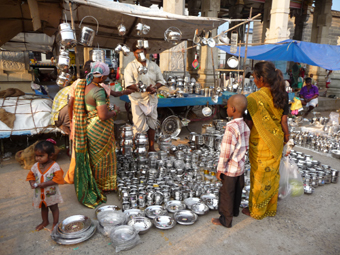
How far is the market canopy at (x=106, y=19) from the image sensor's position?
3412mm

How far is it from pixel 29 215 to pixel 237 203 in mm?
2206

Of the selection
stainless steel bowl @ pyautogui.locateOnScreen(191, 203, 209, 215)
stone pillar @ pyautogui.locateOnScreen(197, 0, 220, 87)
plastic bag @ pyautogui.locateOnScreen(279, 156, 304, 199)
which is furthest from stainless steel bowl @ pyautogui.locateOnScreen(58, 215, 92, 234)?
stone pillar @ pyautogui.locateOnScreen(197, 0, 220, 87)

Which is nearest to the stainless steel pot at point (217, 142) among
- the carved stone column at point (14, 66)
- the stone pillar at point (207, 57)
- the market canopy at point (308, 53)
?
the market canopy at point (308, 53)

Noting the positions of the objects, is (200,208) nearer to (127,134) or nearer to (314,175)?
(127,134)

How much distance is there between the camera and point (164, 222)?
246cm

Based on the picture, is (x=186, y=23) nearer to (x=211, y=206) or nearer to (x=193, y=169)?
(x=193, y=169)

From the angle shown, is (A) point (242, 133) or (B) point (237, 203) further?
(B) point (237, 203)

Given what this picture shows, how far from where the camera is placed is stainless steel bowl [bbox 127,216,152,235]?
229cm

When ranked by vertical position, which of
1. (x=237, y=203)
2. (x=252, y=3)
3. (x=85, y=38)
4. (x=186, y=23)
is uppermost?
(x=252, y=3)

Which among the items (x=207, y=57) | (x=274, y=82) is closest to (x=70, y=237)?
(x=274, y=82)

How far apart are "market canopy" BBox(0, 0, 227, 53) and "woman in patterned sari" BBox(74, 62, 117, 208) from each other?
3.40 feet

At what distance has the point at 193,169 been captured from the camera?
3725 millimetres

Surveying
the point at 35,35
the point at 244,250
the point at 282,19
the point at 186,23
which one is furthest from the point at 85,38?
the point at 282,19

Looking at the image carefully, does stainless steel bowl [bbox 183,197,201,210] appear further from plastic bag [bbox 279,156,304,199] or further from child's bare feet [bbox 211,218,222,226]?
plastic bag [bbox 279,156,304,199]
